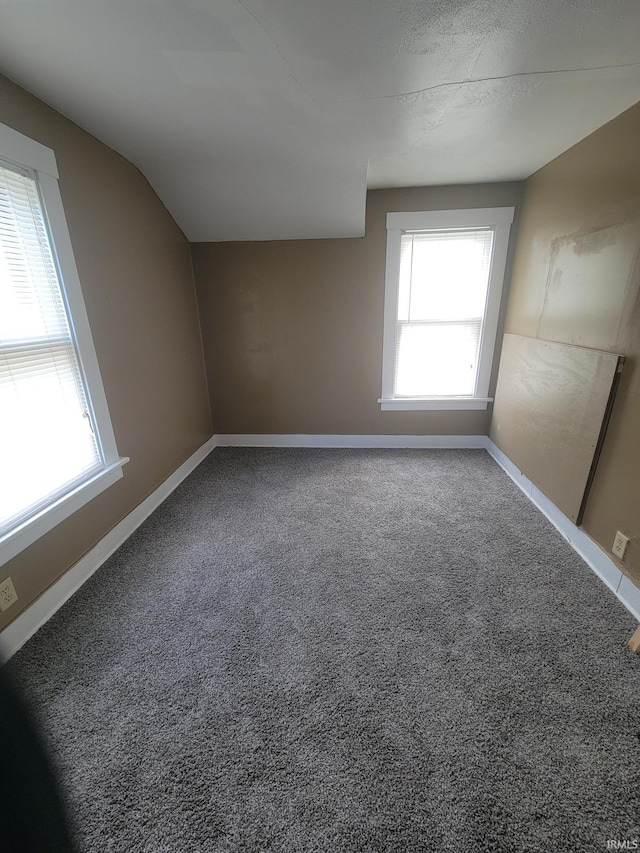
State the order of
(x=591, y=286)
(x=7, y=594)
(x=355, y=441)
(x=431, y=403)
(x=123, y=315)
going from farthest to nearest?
(x=355, y=441), (x=431, y=403), (x=123, y=315), (x=591, y=286), (x=7, y=594)

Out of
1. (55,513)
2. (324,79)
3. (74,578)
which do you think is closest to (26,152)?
(324,79)

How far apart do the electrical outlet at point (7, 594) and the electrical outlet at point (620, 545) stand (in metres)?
2.82

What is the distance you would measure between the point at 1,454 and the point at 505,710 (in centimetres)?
225

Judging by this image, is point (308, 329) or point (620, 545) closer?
point (620, 545)

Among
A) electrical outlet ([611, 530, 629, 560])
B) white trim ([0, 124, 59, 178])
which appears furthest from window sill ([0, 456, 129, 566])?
electrical outlet ([611, 530, 629, 560])

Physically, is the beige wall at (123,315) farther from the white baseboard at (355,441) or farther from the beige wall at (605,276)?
the beige wall at (605,276)

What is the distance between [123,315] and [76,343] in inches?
18.8

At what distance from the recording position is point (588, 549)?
1911mm

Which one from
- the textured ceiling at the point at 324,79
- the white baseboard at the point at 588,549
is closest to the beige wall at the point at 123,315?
the textured ceiling at the point at 324,79

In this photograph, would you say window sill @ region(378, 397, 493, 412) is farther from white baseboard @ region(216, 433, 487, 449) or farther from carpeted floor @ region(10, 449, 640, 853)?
carpeted floor @ region(10, 449, 640, 853)

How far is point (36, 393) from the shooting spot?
165 centimetres

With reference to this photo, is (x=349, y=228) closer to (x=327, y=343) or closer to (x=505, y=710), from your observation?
(x=327, y=343)

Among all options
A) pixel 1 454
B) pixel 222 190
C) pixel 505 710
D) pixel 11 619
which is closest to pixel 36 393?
pixel 1 454

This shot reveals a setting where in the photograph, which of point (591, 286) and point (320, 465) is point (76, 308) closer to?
point (320, 465)
